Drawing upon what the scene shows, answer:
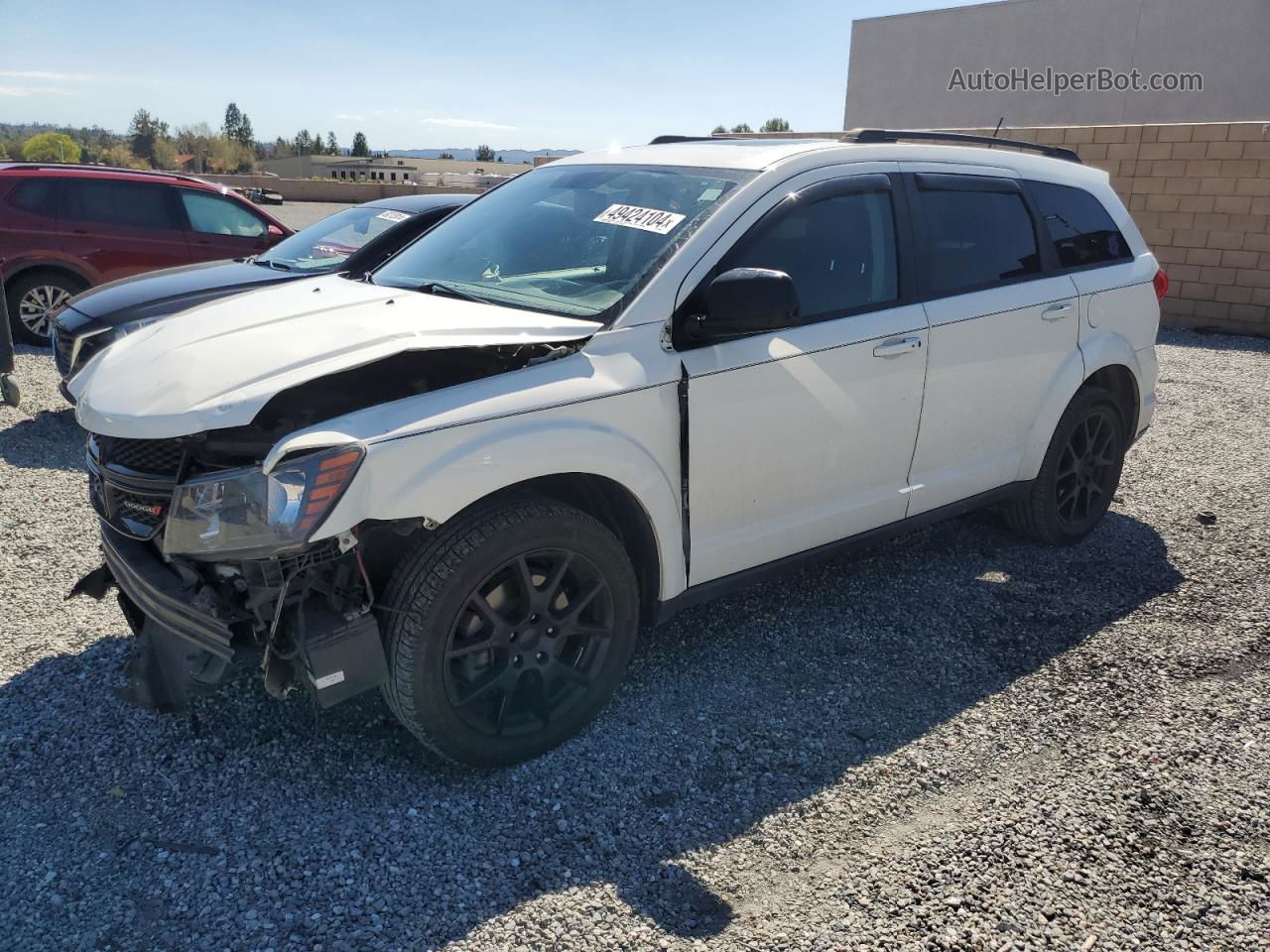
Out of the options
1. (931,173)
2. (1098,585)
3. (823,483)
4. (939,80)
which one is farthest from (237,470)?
(939,80)

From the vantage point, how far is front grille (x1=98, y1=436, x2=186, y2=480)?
296cm

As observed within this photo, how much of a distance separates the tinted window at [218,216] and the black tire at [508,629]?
8.37 meters

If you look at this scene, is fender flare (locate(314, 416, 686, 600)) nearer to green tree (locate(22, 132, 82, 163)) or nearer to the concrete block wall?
the concrete block wall

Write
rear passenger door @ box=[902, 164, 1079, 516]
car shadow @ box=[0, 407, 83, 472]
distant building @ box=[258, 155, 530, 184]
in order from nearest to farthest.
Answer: rear passenger door @ box=[902, 164, 1079, 516] → car shadow @ box=[0, 407, 83, 472] → distant building @ box=[258, 155, 530, 184]

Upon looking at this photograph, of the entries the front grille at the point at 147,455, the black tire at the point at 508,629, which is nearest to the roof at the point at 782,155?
the black tire at the point at 508,629

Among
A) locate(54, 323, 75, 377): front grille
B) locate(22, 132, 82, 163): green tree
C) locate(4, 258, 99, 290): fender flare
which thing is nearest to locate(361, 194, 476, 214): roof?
locate(54, 323, 75, 377): front grille

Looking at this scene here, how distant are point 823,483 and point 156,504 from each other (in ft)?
7.57

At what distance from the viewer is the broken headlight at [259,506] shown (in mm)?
2541

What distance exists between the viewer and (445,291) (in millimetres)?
3555

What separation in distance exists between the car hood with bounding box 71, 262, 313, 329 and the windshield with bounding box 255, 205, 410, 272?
11.5 inches

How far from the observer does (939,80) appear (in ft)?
115

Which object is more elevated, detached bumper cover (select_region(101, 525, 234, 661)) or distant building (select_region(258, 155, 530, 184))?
distant building (select_region(258, 155, 530, 184))

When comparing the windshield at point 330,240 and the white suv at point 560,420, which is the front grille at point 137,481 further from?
the windshield at point 330,240

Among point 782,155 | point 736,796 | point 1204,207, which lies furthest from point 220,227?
point 1204,207
